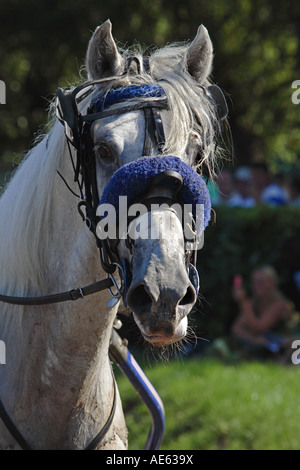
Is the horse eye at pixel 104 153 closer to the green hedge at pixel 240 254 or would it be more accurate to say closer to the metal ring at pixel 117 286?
the metal ring at pixel 117 286

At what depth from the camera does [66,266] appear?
269 cm

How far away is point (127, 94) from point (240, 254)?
224 inches

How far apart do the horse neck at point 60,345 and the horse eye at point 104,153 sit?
0.85 ft

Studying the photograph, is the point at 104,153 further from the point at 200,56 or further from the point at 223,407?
the point at 223,407

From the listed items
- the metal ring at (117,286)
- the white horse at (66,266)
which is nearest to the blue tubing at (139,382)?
the white horse at (66,266)

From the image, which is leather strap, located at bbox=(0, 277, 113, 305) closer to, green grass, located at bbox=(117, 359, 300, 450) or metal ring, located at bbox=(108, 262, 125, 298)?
metal ring, located at bbox=(108, 262, 125, 298)

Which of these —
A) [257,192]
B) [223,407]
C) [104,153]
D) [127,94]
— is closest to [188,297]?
[104,153]

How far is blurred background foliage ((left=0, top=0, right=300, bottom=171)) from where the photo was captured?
42.0 feet

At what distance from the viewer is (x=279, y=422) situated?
215 inches

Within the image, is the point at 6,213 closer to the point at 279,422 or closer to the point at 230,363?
the point at 279,422

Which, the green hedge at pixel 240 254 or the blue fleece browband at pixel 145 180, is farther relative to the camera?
the green hedge at pixel 240 254

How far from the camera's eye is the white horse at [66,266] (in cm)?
259

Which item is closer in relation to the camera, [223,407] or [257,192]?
[223,407]
